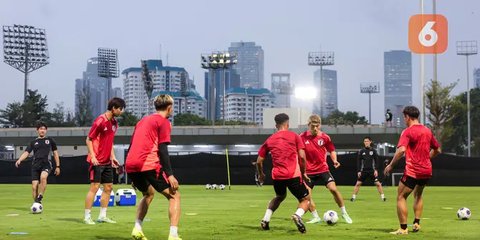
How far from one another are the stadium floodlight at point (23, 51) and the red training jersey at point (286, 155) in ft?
334

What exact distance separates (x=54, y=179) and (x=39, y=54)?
71.3 meters

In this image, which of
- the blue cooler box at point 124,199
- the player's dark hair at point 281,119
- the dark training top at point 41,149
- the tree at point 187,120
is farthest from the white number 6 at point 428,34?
the tree at point 187,120

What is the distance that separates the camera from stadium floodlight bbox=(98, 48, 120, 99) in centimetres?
12694

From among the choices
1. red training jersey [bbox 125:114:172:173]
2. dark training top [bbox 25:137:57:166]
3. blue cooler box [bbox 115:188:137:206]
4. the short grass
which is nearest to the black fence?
blue cooler box [bbox 115:188:137:206]

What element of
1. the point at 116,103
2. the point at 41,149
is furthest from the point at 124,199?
the point at 116,103

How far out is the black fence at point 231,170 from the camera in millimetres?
39000

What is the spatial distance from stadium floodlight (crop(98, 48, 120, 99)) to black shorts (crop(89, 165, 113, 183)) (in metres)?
115

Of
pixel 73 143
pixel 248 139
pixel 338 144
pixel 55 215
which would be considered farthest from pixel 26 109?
pixel 55 215

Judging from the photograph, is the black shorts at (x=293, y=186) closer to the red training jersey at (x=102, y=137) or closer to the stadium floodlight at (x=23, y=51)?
the red training jersey at (x=102, y=137)

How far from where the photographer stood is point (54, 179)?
43.5m

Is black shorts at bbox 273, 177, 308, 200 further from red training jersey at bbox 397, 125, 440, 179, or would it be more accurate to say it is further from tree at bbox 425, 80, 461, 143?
tree at bbox 425, 80, 461, 143

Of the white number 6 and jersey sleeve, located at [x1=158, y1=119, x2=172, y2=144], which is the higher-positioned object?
the white number 6

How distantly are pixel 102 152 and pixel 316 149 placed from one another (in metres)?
4.15

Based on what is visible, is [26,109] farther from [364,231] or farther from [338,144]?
[364,231]
